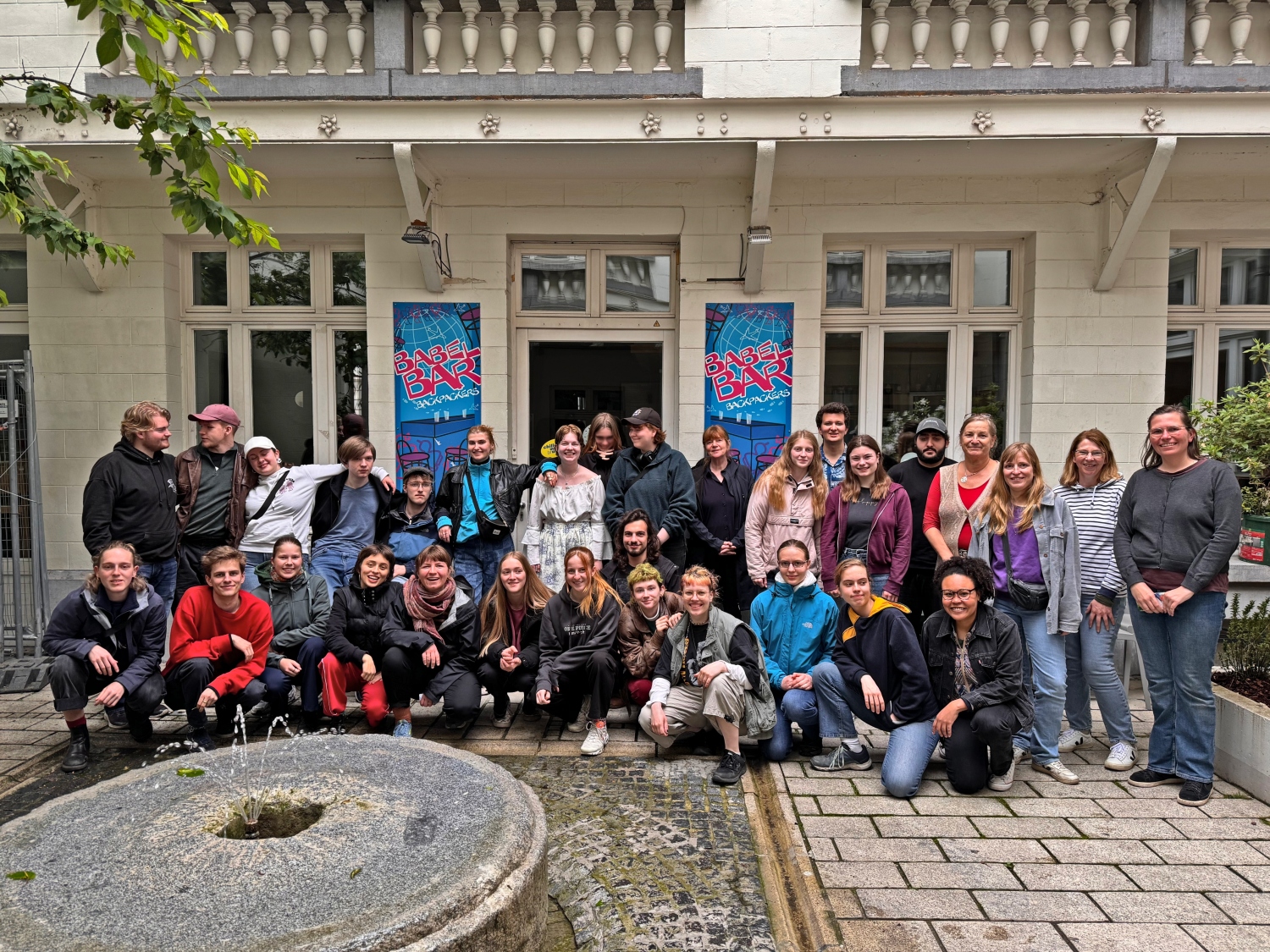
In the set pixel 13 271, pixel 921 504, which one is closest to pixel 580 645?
pixel 921 504

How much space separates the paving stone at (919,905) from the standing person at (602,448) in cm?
335

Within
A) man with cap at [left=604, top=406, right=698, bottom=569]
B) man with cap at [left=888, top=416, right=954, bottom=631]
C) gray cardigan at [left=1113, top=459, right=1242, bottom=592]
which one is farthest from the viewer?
man with cap at [left=604, top=406, right=698, bottom=569]

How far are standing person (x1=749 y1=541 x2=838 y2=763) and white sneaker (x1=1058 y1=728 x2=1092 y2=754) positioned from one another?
1.33 metres

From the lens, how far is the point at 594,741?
15.3 feet

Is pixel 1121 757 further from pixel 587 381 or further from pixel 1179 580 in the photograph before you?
pixel 587 381

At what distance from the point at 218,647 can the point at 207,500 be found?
112 cm

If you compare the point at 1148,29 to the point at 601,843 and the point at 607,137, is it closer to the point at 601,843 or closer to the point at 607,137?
the point at 607,137

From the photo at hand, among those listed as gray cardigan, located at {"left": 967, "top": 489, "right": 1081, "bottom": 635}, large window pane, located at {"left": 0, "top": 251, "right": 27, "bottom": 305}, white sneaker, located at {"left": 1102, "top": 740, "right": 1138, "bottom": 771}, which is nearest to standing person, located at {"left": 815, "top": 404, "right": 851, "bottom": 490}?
gray cardigan, located at {"left": 967, "top": 489, "right": 1081, "bottom": 635}

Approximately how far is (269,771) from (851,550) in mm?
3414

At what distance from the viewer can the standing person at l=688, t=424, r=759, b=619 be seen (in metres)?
5.84

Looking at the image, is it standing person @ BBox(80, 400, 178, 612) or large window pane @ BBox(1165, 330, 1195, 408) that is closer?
standing person @ BBox(80, 400, 178, 612)

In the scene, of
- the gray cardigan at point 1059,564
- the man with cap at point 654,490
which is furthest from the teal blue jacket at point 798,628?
the gray cardigan at point 1059,564

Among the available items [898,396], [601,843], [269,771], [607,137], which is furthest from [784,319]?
[269,771]

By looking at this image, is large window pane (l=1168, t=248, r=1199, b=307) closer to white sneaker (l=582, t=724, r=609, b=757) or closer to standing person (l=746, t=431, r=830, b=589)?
standing person (l=746, t=431, r=830, b=589)
